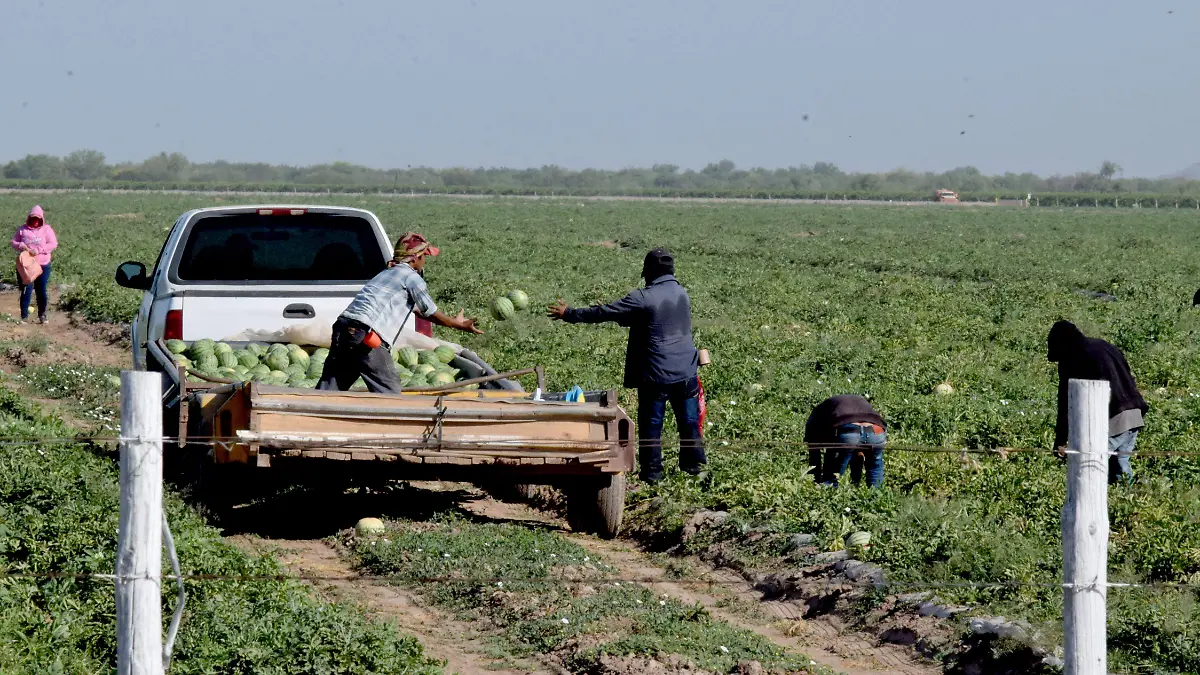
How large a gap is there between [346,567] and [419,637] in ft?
5.03

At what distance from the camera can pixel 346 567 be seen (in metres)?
8.47

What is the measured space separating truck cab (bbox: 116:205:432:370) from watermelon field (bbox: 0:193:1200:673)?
2.96 meters

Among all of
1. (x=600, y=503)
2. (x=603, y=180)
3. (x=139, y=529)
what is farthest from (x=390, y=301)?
(x=603, y=180)

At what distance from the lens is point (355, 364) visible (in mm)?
9109

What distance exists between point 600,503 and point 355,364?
5.95 feet

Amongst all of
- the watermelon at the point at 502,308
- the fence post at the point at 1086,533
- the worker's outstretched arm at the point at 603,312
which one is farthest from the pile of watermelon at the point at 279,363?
the fence post at the point at 1086,533

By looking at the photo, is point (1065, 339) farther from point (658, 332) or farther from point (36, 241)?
point (36, 241)

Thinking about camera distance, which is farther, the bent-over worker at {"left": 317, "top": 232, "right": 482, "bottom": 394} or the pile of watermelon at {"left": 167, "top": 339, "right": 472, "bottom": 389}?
the pile of watermelon at {"left": 167, "top": 339, "right": 472, "bottom": 389}

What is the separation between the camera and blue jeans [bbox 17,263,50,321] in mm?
19344

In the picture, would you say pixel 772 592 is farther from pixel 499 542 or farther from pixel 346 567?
pixel 346 567

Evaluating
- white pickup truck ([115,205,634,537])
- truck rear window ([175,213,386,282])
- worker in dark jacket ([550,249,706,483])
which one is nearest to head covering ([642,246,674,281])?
worker in dark jacket ([550,249,706,483])

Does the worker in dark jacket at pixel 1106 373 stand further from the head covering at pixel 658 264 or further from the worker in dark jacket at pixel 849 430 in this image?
the head covering at pixel 658 264

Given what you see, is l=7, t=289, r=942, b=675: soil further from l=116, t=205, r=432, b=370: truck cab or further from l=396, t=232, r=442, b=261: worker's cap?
l=396, t=232, r=442, b=261: worker's cap

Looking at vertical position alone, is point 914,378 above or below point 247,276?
below
